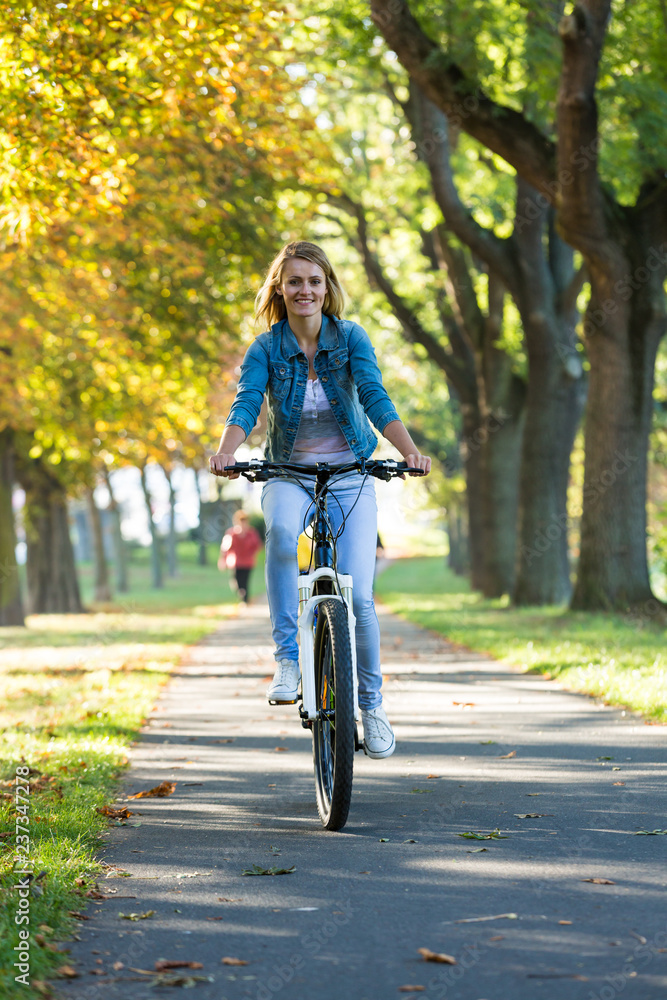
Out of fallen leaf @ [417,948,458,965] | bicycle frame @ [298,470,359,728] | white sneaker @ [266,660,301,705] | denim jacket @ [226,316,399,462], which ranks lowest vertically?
fallen leaf @ [417,948,458,965]

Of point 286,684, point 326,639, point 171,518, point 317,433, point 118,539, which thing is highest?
point 171,518

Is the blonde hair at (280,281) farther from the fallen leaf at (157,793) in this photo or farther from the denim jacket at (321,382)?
the fallen leaf at (157,793)

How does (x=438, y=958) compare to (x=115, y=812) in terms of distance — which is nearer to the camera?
(x=438, y=958)

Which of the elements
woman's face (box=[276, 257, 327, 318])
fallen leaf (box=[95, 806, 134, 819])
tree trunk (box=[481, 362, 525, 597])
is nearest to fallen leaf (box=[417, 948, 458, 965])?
fallen leaf (box=[95, 806, 134, 819])

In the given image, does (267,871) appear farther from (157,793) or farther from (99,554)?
(99,554)

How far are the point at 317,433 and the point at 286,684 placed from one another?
1.12 m

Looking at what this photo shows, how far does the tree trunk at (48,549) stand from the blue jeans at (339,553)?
67.4 feet

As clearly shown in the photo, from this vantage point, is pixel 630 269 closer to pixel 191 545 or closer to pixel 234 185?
pixel 234 185

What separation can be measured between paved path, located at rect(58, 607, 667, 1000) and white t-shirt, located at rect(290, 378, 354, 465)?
1.58 meters

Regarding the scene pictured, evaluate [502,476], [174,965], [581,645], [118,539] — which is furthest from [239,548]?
[174,965]

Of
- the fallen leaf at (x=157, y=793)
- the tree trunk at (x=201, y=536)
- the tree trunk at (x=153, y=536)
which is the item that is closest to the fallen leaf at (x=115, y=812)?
the fallen leaf at (x=157, y=793)

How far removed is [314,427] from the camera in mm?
5367

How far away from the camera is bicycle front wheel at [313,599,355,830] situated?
458cm

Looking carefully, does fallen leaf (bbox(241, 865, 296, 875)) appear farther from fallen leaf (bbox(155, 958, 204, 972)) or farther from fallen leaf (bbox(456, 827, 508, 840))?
fallen leaf (bbox(155, 958, 204, 972))
